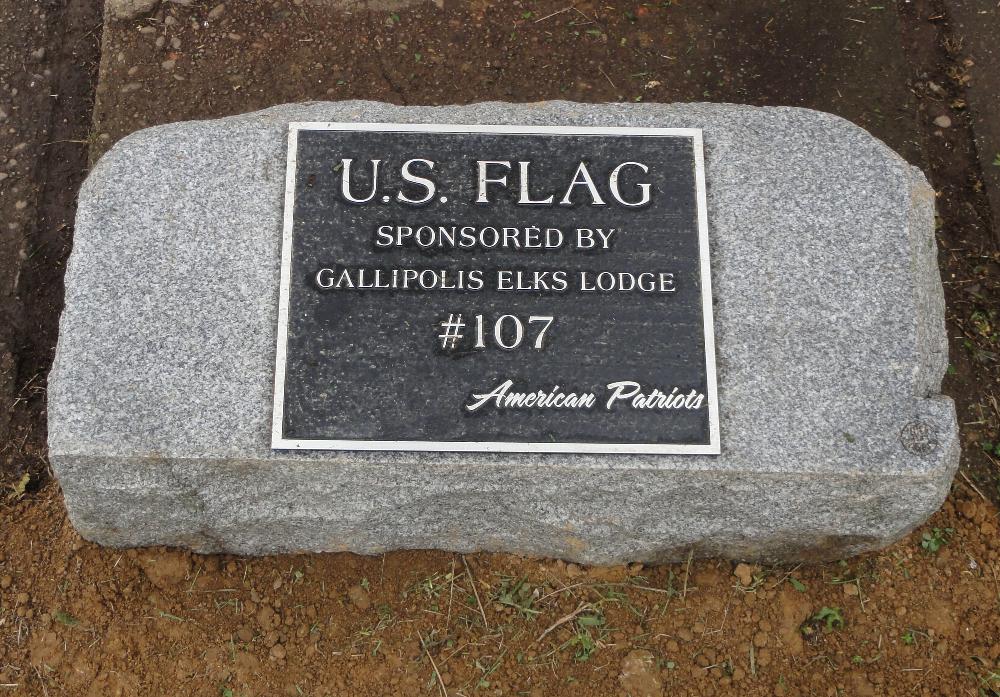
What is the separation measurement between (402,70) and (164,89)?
107cm

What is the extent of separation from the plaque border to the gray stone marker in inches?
1.2

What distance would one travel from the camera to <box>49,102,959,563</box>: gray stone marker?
8.23 ft

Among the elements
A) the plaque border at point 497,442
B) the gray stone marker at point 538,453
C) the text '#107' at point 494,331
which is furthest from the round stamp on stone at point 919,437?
the text '#107' at point 494,331

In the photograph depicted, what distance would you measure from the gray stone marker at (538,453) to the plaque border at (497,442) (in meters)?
0.03

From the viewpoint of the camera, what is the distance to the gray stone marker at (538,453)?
2508 millimetres

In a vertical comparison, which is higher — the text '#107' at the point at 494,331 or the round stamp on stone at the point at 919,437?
the text '#107' at the point at 494,331

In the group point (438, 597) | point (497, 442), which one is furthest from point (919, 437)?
point (438, 597)

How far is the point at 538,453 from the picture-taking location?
251cm

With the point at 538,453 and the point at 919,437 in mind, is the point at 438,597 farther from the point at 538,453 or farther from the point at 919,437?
the point at 919,437

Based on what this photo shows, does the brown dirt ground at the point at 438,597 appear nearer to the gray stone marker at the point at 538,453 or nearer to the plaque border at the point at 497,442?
the gray stone marker at the point at 538,453

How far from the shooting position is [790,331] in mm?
2604

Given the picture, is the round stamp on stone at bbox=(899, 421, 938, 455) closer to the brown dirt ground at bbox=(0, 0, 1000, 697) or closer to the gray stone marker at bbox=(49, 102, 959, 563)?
the gray stone marker at bbox=(49, 102, 959, 563)

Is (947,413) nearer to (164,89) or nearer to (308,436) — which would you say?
(308,436)

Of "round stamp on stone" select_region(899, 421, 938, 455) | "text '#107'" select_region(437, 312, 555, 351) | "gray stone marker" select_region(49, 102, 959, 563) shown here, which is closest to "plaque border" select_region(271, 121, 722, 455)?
"gray stone marker" select_region(49, 102, 959, 563)
